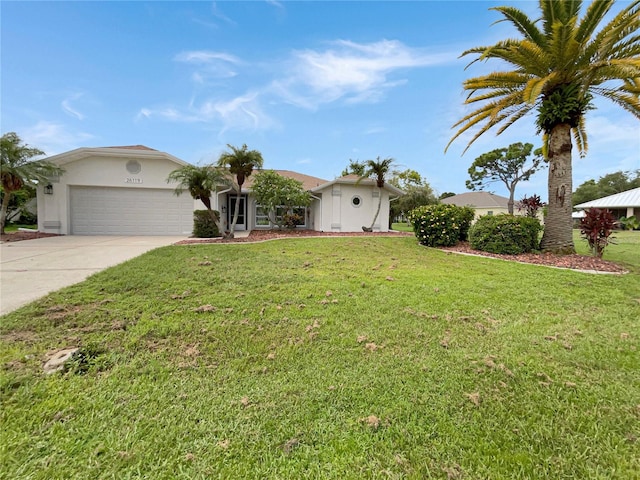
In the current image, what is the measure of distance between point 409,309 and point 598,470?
259cm

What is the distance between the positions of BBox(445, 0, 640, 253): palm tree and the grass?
4.64 m

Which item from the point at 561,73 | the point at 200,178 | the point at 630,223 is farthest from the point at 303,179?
the point at 630,223

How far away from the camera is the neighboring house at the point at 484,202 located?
36469mm

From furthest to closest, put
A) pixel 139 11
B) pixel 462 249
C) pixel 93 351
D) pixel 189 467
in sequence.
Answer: pixel 462 249 → pixel 139 11 → pixel 93 351 → pixel 189 467

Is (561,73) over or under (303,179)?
over

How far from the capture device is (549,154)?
341 inches

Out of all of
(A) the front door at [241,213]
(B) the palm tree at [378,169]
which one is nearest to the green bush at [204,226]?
(A) the front door at [241,213]

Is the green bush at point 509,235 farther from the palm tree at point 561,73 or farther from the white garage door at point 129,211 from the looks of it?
the white garage door at point 129,211

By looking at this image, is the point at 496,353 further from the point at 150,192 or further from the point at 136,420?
the point at 150,192

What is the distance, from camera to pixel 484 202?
3741cm

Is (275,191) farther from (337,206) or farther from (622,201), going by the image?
(622,201)

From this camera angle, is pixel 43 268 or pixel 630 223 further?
pixel 630 223

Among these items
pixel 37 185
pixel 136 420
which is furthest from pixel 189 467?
pixel 37 185

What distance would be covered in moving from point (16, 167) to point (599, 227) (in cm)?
2150
